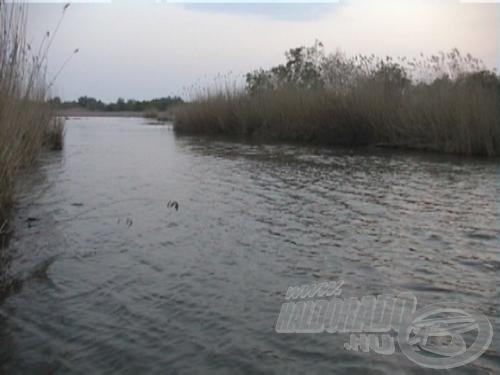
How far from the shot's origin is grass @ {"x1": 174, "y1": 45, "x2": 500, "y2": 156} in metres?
13.2

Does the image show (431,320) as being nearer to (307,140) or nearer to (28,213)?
(28,213)

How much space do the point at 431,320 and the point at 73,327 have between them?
7.34 ft

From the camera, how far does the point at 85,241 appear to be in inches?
193

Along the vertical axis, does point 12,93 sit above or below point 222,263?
above

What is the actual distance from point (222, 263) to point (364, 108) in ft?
42.2

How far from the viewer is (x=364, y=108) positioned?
16.1 m

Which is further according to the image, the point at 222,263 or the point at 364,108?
the point at 364,108

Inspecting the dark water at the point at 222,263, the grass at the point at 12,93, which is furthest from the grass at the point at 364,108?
the grass at the point at 12,93

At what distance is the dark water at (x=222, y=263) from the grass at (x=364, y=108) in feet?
15.9

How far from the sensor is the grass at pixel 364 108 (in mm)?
13227

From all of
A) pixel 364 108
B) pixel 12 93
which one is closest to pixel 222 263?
pixel 12 93

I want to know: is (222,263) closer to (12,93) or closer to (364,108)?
(12,93)

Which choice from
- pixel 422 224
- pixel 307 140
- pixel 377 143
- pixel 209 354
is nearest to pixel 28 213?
pixel 209 354

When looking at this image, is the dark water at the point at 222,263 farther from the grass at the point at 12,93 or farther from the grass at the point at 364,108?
the grass at the point at 364,108
